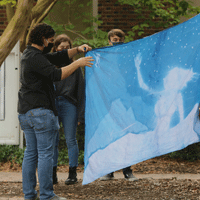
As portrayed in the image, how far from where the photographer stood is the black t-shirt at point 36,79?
11.3ft

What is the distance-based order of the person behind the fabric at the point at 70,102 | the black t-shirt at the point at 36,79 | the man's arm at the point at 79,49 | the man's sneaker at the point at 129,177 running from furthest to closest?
the man's sneaker at the point at 129,177 → the person behind the fabric at the point at 70,102 → the man's arm at the point at 79,49 → the black t-shirt at the point at 36,79

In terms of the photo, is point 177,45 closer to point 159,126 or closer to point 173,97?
point 173,97

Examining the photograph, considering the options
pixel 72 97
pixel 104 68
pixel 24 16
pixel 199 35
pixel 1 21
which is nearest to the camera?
pixel 199 35

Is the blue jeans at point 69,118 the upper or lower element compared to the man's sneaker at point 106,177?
upper

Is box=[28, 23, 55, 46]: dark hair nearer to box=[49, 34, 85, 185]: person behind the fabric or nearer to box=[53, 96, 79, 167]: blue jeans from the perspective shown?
box=[49, 34, 85, 185]: person behind the fabric

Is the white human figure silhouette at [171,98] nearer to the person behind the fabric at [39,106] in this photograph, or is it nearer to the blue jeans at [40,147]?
the person behind the fabric at [39,106]

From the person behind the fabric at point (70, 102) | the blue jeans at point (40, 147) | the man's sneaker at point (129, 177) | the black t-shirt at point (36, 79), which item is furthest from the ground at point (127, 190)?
the black t-shirt at point (36, 79)

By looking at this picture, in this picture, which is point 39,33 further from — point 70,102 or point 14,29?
point 14,29

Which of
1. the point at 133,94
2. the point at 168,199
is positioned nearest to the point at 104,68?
the point at 133,94

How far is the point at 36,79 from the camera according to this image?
3.56 metres

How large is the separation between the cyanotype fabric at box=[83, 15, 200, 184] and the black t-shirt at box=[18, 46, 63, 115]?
599mm

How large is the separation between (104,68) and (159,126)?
940 millimetres

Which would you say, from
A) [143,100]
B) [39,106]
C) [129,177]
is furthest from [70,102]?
[129,177]

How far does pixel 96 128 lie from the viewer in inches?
153
